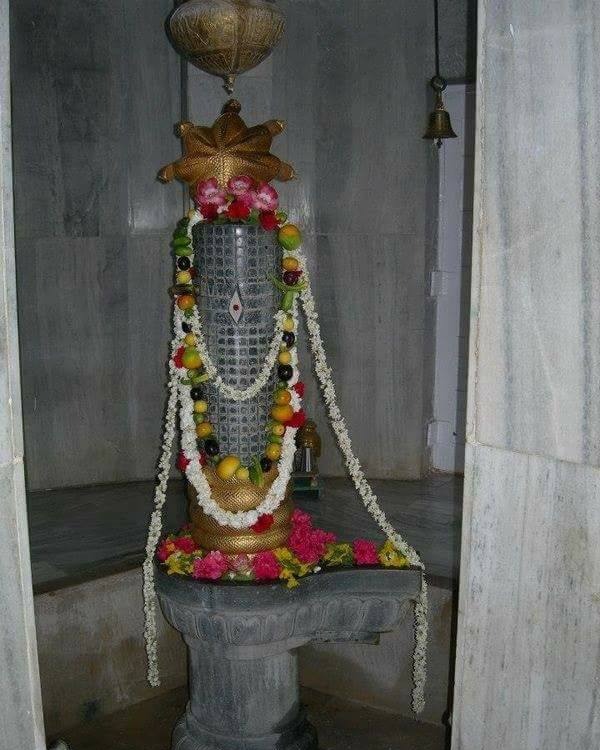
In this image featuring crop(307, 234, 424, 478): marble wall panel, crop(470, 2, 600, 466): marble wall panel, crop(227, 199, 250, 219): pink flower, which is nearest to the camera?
crop(470, 2, 600, 466): marble wall panel

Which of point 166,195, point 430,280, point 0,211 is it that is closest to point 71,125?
point 166,195

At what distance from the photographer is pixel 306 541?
431 cm

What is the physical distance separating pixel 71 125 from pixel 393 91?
2.24m

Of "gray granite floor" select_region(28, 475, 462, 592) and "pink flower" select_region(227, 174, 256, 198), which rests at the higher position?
"pink flower" select_region(227, 174, 256, 198)

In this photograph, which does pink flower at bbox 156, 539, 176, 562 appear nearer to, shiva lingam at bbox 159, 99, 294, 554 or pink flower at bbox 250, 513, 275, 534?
shiva lingam at bbox 159, 99, 294, 554

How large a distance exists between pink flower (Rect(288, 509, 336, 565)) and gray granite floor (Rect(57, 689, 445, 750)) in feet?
3.87

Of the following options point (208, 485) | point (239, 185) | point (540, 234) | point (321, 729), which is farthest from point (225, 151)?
point (321, 729)

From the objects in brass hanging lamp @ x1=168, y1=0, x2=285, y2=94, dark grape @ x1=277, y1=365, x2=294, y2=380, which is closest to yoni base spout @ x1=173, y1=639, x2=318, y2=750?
dark grape @ x1=277, y1=365, x2=294, y2=380

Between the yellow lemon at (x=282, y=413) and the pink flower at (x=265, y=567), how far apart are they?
64 centimetres

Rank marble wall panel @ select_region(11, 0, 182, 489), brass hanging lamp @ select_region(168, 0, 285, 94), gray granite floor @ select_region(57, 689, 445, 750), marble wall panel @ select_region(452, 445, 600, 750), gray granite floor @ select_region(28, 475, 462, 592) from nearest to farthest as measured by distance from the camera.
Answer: marble wall panel @ select_region(452, 445, 600, 750) → brass hanging lamp @ select_region(168, 0, 285, 94) → gray granite floor @ select_region(57, 689, 445, 750) → gray granite floor @ select_region(28, 475, 462, 592) → marble wall panel @ select_region(11, 0, 182, 489)

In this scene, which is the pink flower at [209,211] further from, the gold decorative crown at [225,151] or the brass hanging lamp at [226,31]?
the brass hanging lamp at [226,31]

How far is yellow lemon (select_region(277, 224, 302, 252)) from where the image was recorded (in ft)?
13.4

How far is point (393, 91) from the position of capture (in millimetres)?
6184

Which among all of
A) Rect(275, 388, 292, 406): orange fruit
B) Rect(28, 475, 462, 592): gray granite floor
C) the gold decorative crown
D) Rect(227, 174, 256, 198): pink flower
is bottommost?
Rect(28, 475, 462, 592): gray granite floor
